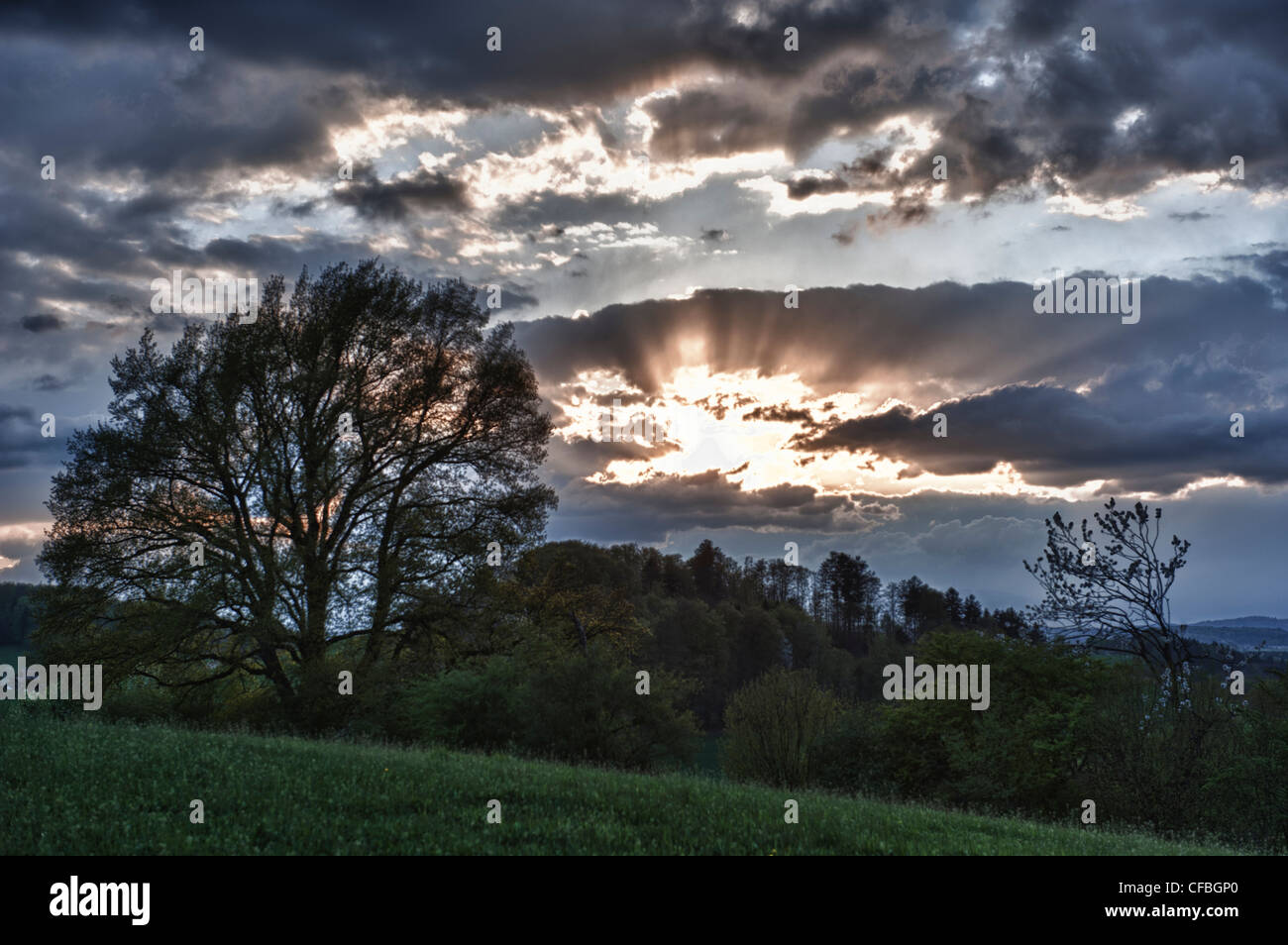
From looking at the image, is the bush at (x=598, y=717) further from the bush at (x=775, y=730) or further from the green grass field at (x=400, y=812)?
the green grass field at (x=400, y=812)

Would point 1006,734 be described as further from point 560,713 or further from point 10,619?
point 10,619

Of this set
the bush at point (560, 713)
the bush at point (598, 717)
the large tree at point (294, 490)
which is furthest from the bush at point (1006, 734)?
the large tree at point (294, 490)

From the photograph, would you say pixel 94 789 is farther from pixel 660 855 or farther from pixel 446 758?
pixel 660 855

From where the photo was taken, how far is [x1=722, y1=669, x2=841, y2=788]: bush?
102 feet

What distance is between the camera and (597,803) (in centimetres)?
1373

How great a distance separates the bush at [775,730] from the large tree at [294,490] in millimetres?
12367

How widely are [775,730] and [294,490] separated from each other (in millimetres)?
21643

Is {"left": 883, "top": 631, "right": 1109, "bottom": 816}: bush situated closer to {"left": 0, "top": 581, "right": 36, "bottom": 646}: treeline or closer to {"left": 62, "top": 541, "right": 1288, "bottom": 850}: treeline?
{"left": 62, "top": 541, "right": 1288, "bottom": 850}: treeline

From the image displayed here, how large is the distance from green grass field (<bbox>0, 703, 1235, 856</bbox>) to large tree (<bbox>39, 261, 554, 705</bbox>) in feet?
49.5

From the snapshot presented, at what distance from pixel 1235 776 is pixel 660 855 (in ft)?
68.2

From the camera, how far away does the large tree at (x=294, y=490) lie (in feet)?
105

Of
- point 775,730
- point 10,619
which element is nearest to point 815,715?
point 775,730

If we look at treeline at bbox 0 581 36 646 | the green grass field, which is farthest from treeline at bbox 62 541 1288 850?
treeline at bbox 0 581 36 646
